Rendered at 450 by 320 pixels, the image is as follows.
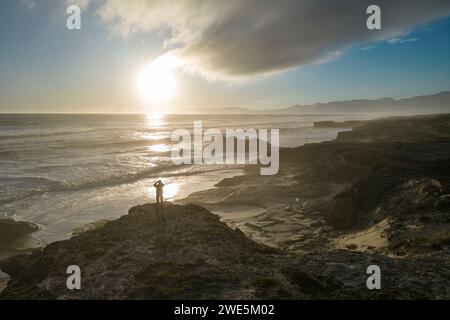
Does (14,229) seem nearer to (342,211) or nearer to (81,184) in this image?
(81,184)

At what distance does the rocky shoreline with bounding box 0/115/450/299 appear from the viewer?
787 centimetres

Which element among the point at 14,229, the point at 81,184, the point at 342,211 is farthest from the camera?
the point at 81,184

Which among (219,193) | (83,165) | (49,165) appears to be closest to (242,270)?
(219,193)

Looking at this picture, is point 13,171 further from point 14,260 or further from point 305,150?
point 305,150

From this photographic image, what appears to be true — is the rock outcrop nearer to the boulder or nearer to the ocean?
the ocean

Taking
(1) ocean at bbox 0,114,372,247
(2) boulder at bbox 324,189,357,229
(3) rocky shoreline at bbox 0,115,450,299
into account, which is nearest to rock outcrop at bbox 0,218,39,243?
(1) ocean at bbox 0,114,372,247

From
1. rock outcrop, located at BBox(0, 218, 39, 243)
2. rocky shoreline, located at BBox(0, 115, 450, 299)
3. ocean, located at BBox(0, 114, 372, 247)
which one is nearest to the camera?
rocky shoreline, located at BBox(0, 115, 450, 299)

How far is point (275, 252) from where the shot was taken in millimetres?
10641

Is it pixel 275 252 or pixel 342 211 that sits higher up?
pixel 275 252

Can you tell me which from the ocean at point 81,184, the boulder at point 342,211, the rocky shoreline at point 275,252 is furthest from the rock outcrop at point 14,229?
the boulder at point 342,211

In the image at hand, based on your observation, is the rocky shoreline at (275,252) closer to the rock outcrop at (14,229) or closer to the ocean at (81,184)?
the rock outcrop at (14,229)

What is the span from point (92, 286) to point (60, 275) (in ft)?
3.97

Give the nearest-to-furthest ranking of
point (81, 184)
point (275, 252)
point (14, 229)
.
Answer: point (275, 252) < point (14, 229) < point (81, 184)

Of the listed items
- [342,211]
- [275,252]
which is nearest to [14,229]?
[275,252]
